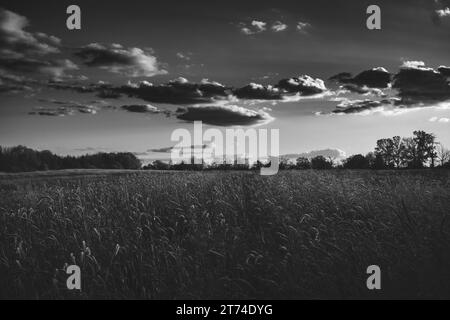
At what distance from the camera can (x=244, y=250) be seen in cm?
482

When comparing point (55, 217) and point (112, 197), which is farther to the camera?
point (112, 197)

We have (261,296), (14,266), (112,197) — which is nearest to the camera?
(261,296)

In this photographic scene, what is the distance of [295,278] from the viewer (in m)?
4.29

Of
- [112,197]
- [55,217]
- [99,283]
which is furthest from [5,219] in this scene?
[99,283]

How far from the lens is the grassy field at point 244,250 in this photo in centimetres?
420

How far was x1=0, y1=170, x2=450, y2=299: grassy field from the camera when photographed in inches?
165

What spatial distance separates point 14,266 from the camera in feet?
16.1
